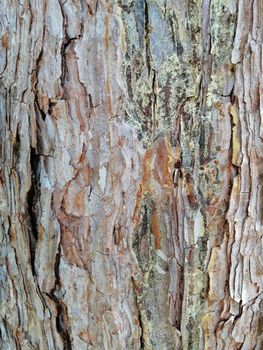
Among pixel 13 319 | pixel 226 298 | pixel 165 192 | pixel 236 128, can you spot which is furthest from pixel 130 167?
pixel 13 319

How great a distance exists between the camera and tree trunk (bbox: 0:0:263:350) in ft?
2.38

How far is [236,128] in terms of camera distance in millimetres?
753

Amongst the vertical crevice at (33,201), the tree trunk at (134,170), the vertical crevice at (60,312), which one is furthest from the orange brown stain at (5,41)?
the vertical crevice at (60,312)

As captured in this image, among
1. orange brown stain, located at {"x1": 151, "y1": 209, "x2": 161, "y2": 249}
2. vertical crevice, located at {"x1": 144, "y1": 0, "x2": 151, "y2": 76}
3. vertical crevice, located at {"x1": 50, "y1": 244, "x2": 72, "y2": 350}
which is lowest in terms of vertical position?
vertical crevice, located at {"x1": 50, "y1": 244, "x2": 72, "y2": 350}

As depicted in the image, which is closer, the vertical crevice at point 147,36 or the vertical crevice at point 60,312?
the vertical crevice at point 147,36

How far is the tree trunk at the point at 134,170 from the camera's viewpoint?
0.73 metres

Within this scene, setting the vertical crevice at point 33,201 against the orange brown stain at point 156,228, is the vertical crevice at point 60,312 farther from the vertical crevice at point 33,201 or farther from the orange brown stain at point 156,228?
the orange brown stain at point 156,228

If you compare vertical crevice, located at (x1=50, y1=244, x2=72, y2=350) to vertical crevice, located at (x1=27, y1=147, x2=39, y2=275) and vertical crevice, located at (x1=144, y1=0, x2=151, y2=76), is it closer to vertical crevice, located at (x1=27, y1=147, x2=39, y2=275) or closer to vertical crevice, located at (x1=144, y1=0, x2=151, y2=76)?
vertical crevice, located at (x1=27, y1=147, x2=39, y2=275)

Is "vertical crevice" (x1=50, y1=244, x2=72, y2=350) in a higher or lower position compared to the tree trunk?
lower

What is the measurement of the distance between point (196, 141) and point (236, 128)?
63 mm

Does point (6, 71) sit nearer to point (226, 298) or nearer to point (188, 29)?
point (188, 29)

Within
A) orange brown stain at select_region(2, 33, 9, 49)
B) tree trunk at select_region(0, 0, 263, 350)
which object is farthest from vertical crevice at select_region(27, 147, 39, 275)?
orange brown stain at select_region(2, 33, 9, 49)

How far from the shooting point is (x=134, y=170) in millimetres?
762

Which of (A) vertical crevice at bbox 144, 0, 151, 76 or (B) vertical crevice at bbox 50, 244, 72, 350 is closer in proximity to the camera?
(A) vertical crevice at bbox 144, 0, 151, 76
